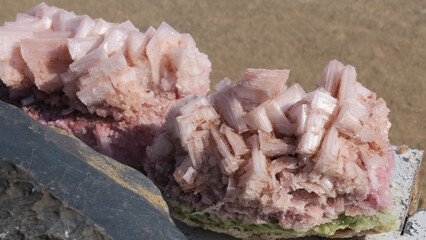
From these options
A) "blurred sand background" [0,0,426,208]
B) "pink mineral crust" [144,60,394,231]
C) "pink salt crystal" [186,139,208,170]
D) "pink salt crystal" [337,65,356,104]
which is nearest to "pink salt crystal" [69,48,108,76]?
"pink mineral crust" [144,60,394,231]

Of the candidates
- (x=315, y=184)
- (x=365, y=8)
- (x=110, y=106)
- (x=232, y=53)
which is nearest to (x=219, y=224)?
(x=315, y=184)

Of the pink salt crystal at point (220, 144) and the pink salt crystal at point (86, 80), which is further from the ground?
the pink salt crystal at point (220, 144)

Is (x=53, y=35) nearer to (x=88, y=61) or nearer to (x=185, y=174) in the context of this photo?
(x=88, y=61)

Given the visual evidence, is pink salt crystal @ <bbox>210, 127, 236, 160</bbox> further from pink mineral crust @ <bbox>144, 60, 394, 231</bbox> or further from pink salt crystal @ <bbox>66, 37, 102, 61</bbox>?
pink salt crystal @ <bbox>66, 37, 102, 61</bbox>

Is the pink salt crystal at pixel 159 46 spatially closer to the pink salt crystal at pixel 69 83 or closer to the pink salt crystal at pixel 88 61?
the pink salt crystal at pixel 88 61

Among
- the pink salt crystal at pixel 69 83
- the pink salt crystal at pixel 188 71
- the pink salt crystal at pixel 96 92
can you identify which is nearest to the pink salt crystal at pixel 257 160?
the pink salt crystal at pixel 188 71

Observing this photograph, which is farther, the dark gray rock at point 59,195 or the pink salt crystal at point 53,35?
the pink salt crystal at point 53,35
